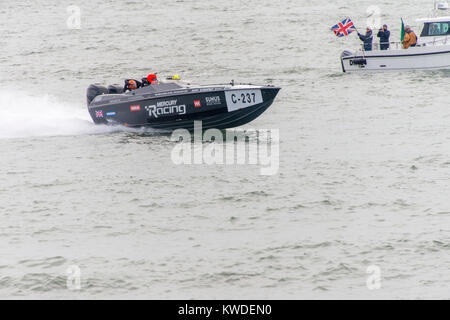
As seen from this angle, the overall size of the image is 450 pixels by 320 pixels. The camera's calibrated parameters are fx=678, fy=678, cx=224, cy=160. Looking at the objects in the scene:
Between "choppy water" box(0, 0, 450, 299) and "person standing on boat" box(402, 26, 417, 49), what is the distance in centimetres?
107

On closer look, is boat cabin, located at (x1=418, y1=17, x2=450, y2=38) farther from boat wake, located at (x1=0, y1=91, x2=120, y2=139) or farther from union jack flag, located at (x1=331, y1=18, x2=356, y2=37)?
boat wake, located at (x1=0, y1=91, x2=120, y2=139)

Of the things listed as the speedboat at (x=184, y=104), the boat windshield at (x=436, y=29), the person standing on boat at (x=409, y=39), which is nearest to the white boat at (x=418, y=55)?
the boat windshield at (x=436, y=29)

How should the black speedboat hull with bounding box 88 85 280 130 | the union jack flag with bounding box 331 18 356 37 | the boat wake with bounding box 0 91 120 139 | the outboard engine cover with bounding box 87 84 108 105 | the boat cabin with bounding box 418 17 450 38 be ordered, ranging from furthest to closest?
the boat cabin with bounding box 418 17 450 38, the union jack flag with bounding box 331 18 356 37, the boat wake with bounding box 0 91 120 139, the outboard engine cover with bounding box 87 84 108 105, the black speedboat hull with bounding box 88 85 280 130

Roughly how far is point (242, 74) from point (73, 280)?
1837 cm

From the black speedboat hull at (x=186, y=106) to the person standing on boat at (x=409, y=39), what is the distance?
9.65 m

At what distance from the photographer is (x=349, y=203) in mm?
12773

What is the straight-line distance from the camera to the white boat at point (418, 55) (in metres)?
25.4

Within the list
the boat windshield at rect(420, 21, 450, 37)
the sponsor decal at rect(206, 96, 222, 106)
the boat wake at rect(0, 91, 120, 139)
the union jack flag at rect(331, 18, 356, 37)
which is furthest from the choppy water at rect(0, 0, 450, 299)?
the union jack flag at rect(331, 18, 356, 37)

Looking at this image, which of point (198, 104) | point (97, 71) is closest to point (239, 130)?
point (198, 104)

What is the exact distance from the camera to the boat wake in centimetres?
1969

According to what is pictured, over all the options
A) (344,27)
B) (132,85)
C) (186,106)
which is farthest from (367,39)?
(132,85)

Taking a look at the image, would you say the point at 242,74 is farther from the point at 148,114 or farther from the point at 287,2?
the point at 287,2

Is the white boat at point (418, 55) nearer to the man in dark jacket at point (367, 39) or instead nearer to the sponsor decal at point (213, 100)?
the man in dark jacket at point (367, 39)

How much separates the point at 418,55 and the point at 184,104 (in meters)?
11.4
